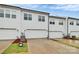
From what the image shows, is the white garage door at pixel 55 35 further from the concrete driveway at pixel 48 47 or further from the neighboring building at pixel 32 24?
the concrete driveway at pixel 48 47

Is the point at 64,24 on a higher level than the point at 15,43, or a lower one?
higher

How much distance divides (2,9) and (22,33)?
673 mm

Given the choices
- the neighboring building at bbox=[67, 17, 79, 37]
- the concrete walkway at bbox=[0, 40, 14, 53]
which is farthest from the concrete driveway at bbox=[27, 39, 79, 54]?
the concrete walkway at bbox=[0, 40, 14, 53]

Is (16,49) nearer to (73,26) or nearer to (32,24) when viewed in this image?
(32,24)

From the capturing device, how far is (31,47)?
409 centimetres

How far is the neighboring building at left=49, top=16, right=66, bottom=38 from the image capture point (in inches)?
A: 167

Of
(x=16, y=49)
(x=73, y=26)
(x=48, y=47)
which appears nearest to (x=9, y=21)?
(x=16, y=49)

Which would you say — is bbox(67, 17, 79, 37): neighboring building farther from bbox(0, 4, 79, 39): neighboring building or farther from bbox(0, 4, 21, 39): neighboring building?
bbox(0, 4, 21, 39): neighboring building

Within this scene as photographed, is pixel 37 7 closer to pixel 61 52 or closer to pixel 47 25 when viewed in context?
pixel 47 25

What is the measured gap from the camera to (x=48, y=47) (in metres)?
4.14

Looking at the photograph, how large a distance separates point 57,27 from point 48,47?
0.51 m
